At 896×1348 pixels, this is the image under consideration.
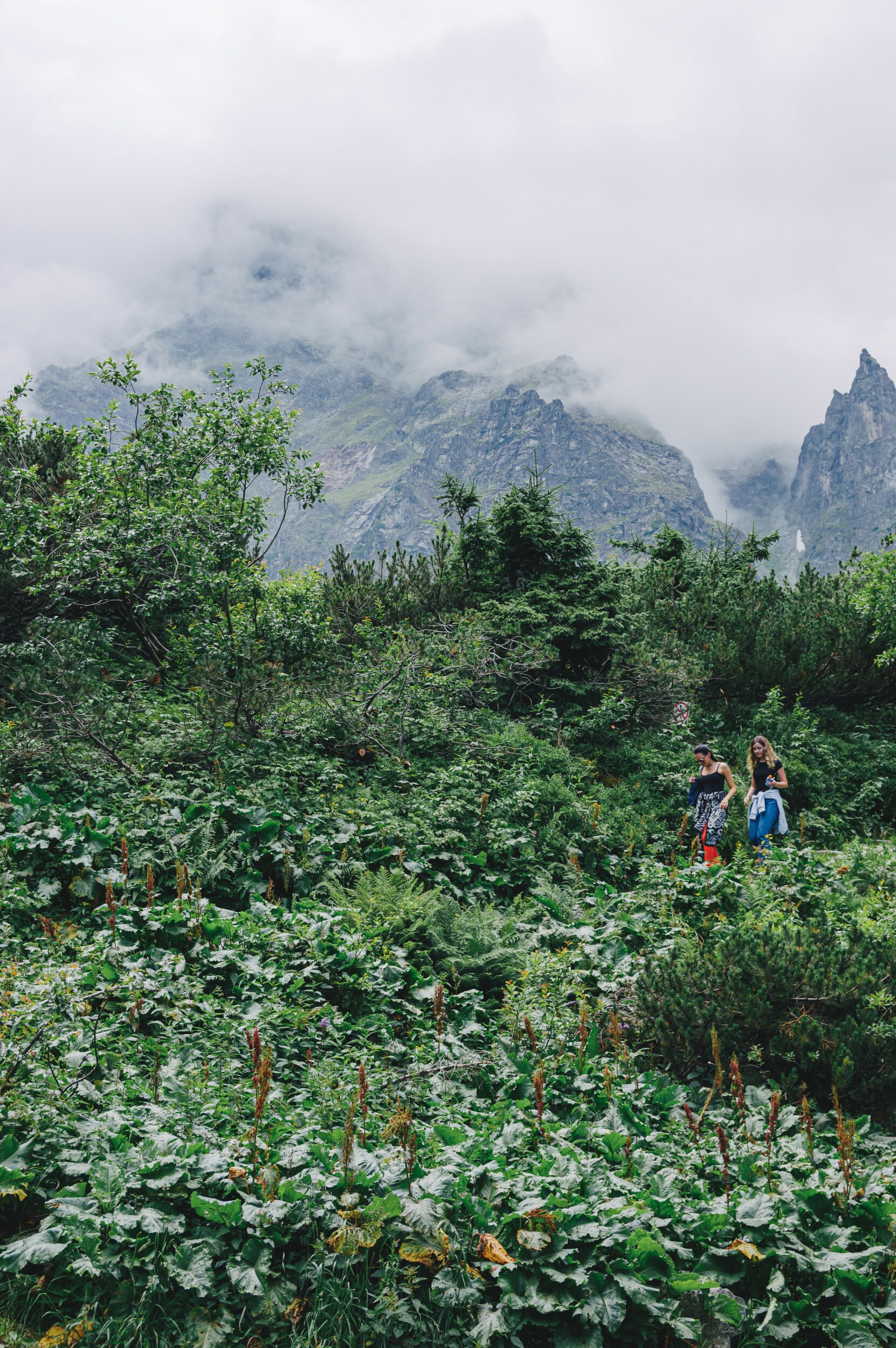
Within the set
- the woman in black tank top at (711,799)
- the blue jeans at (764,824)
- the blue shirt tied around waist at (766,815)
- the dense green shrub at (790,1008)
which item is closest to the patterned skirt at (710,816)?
the woman in black tank top at (711,799)

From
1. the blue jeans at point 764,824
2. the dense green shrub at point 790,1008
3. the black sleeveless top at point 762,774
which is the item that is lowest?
the dense green shrub at point 790,1008

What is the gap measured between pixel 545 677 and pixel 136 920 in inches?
351

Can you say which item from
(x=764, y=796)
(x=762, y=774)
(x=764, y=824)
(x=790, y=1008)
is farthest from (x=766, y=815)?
(x=790, y=1008)

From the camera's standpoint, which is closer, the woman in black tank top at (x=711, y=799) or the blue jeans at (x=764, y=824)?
the woman in black tank top at (x=711, y=799)

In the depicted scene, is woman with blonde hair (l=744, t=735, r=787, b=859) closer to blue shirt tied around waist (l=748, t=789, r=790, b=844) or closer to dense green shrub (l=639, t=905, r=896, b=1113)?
blue shirt tied around waist (l=748, t=789, r=790, b=844)

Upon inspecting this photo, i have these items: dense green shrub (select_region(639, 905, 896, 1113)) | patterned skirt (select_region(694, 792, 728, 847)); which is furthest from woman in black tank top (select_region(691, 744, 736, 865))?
dense green shrub (select_region(639, 905, 896, 1113))

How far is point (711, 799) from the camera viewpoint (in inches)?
311

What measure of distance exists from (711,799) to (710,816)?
0.62 feet

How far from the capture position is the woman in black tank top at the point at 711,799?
7.75 metres

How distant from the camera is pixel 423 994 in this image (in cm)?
461

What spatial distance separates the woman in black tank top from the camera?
305 inches

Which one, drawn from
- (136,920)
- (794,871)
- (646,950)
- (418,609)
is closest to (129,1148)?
(136,920)

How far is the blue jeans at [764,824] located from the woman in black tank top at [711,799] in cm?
45

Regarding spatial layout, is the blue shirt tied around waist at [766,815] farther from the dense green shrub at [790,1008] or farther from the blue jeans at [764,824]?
the dense green shrub at [790,1008]
